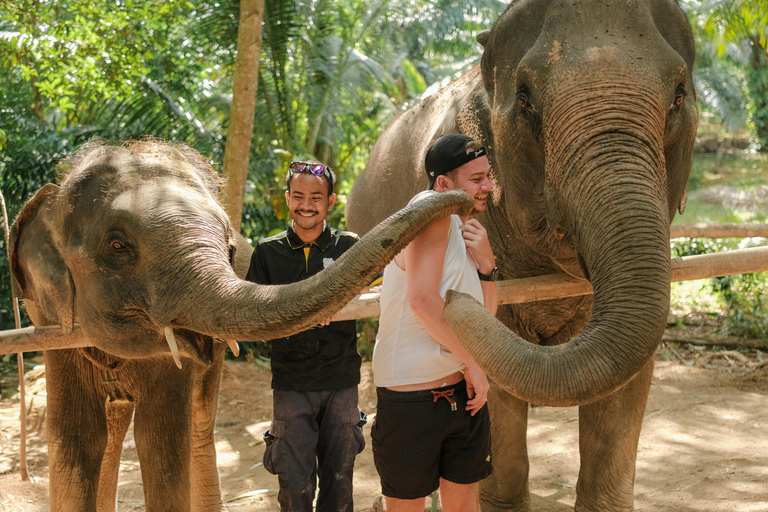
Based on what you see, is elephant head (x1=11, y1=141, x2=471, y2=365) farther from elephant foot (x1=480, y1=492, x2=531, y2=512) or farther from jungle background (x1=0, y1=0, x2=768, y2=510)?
jungle background (x1=0, y1=0, x2=768, y2=510)

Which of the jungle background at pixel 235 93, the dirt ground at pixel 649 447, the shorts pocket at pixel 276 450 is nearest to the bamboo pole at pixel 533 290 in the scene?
the shorts pocket at pixel 276 450

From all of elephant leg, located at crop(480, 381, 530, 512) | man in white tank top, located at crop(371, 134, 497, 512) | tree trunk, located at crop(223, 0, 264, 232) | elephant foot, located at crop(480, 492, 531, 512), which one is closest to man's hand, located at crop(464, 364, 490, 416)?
man in white tank top, located at crop(371, 134, 497, 512)

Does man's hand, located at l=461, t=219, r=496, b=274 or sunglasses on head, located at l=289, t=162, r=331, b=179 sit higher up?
sunglasses on head, located at l=289, t=162, r=331, b=179

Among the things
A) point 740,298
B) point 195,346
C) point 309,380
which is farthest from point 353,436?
point 740,298

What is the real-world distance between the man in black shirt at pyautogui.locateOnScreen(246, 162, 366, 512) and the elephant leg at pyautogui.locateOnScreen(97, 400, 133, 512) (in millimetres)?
797

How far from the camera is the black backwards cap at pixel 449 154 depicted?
9.34ft

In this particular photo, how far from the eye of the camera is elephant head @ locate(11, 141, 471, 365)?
8.45 feet

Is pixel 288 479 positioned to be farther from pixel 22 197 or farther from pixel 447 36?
pixel 447 36

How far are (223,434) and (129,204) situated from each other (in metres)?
4.85

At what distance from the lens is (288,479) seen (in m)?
3.49

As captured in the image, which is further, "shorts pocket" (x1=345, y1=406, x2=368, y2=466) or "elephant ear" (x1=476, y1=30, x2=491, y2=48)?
"elephant ear" (x1=476, y1=30, x2=491, y2=48)

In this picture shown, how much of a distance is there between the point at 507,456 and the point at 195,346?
2031mm

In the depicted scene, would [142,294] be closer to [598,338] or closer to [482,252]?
[482,252]

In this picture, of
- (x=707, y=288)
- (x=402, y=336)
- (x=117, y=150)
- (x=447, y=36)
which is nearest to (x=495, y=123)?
(x=402, y=336)
